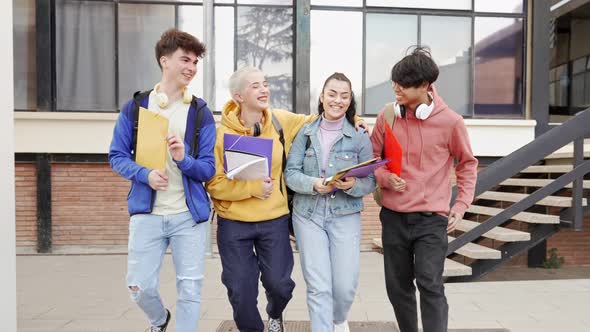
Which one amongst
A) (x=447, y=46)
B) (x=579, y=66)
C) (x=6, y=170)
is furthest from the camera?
(x=579, y=66)

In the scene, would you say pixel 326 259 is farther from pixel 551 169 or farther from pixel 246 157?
pixel 551 169

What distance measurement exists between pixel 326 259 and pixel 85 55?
21.7ft

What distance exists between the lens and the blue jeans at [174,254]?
120 inches

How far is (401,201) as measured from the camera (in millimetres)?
3273

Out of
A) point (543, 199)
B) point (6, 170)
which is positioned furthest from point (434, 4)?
point (6, 170)

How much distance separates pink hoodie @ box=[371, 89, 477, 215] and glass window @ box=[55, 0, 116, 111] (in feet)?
20.6

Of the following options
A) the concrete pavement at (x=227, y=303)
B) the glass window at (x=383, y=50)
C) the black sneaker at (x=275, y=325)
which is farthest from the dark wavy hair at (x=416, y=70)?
the glass window at (x=383, y=50)

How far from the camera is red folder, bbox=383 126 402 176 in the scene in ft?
10.1

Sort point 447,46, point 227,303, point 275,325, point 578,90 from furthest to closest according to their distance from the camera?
point 578,90, point 447,46, point 227,303, point 275,325

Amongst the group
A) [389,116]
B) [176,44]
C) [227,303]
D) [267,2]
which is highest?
[267,2]

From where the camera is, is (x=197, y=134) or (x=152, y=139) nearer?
(x=152, y=139)

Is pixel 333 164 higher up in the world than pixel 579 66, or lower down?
lower down

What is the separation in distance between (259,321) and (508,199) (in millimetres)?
4920

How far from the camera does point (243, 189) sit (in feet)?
10.4
